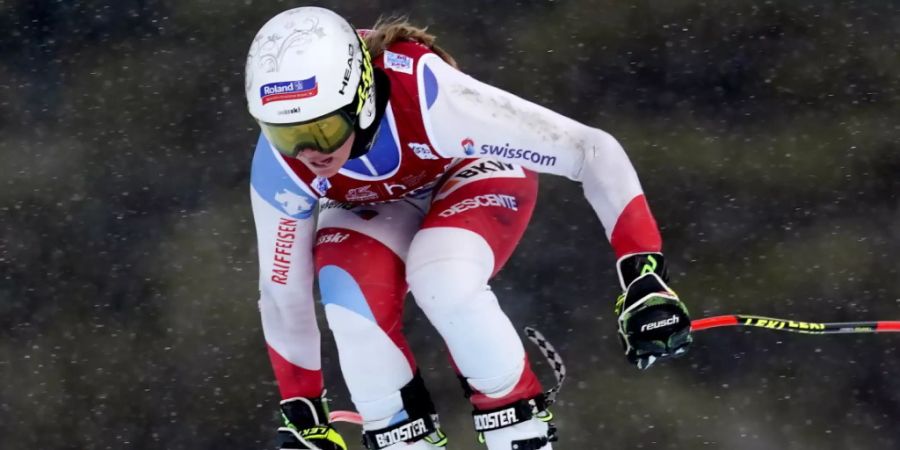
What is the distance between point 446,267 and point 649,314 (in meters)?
0.46

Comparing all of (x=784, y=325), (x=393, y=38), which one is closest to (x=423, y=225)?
(x=393, y=38)

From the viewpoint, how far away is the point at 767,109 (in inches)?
222

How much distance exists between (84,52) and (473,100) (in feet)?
10.5

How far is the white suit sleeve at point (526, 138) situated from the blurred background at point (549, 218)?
233 cm

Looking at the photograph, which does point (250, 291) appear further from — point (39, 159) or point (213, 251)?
point (39, 159)

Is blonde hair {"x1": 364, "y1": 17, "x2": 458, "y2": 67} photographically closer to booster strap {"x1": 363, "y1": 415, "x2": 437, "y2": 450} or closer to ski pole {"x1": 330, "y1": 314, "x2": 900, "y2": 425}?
ski pole {"x1": 330, "y1": 314, "x2": 900, "y2": 425}

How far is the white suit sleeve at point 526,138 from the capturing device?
3061mm

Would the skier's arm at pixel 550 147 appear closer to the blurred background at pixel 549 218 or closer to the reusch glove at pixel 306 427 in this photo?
the reusch glove at pixel 306 427

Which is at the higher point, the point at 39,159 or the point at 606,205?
the point at 606,205

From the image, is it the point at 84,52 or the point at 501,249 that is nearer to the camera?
the point at 501,249

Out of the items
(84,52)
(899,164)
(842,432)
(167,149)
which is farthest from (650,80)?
(84,52)

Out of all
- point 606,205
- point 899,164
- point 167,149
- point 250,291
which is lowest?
point 250,291

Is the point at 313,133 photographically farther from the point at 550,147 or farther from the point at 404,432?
the point at 404,432

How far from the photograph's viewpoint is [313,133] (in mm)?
2969
